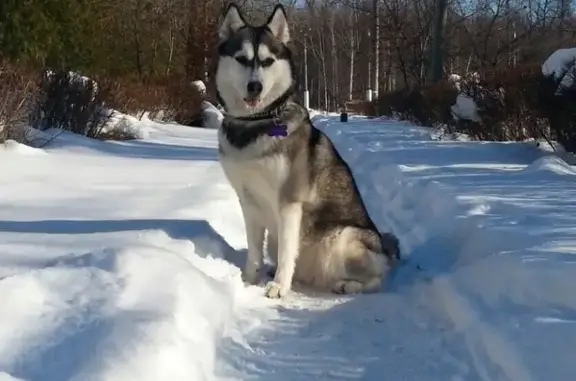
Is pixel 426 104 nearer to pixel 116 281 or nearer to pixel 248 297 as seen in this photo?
pixel 248 297

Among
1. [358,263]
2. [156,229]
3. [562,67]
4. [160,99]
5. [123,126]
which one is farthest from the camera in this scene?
[160,99]

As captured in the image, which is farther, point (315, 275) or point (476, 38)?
point (476, 38)

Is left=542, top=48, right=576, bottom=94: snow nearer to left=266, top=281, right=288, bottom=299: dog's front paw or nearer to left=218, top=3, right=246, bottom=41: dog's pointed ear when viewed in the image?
left=218, top=3, right=246, bottom=41: dog's pointed ear

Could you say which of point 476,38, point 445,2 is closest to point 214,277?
point 445,2

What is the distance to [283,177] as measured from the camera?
13.0 ft

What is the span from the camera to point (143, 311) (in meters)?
2.87

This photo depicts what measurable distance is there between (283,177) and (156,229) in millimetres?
1046

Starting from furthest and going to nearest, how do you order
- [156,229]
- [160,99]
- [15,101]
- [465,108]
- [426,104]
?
[160,99] → [426,104] → [465,108] → [15,101] → [156,229]

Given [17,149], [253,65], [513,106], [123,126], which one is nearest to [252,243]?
[253,65]

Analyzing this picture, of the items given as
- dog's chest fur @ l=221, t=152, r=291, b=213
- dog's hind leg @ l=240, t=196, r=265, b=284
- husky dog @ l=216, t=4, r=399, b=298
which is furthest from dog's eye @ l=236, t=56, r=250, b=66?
dog's hind leg @ l=240, t=196, r=265, b=284

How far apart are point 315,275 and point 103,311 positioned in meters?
1.80

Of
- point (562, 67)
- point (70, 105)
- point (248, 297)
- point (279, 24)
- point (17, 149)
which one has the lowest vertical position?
point (248, 297)

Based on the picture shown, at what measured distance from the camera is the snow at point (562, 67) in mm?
7961

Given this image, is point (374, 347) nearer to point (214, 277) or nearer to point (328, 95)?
point (214, 277)
